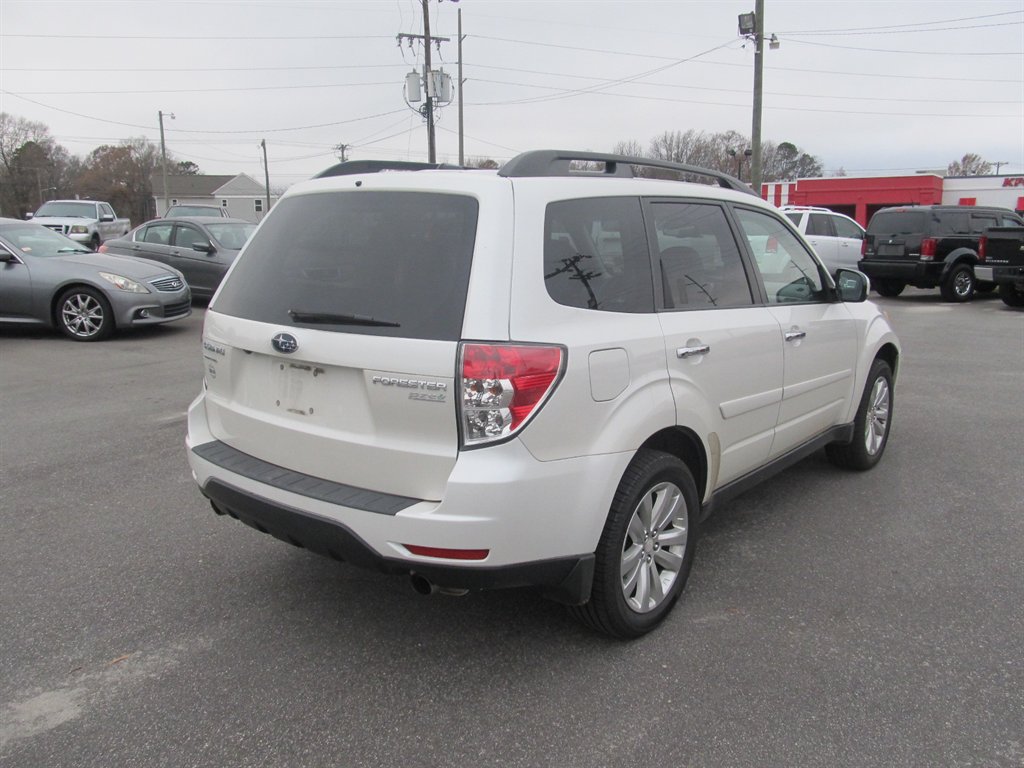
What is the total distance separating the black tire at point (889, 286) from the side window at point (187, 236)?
14.1 meters

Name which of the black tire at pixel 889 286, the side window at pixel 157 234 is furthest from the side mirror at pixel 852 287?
the black tire at pixel 889 286

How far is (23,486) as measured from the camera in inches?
186

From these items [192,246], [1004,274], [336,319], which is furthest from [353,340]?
[1004,274]

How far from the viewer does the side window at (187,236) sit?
1312 centimetres

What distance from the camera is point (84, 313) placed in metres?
10.0

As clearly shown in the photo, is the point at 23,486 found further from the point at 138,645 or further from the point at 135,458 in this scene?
the point at 138,645

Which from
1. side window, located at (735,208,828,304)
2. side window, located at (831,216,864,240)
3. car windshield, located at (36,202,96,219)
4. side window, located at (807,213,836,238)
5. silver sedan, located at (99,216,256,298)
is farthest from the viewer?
car windshield, located at (36,202,96,219)

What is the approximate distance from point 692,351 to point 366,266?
1.33m

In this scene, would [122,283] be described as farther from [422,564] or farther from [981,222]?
[981,222]

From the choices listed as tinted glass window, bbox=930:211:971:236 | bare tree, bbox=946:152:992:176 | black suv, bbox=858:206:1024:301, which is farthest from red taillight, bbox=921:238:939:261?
bare tree, bbox=946:152:992:176

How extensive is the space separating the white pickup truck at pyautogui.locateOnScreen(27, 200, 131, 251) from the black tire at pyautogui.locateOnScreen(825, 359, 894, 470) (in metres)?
24.1

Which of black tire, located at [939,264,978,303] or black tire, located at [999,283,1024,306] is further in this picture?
black tire, located at [939,264,978,303]

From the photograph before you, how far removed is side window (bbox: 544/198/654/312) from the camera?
8.98 ft

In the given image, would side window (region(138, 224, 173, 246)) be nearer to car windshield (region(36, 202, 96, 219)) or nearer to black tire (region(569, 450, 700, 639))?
black tire (region(569, 450, 700, 639))
